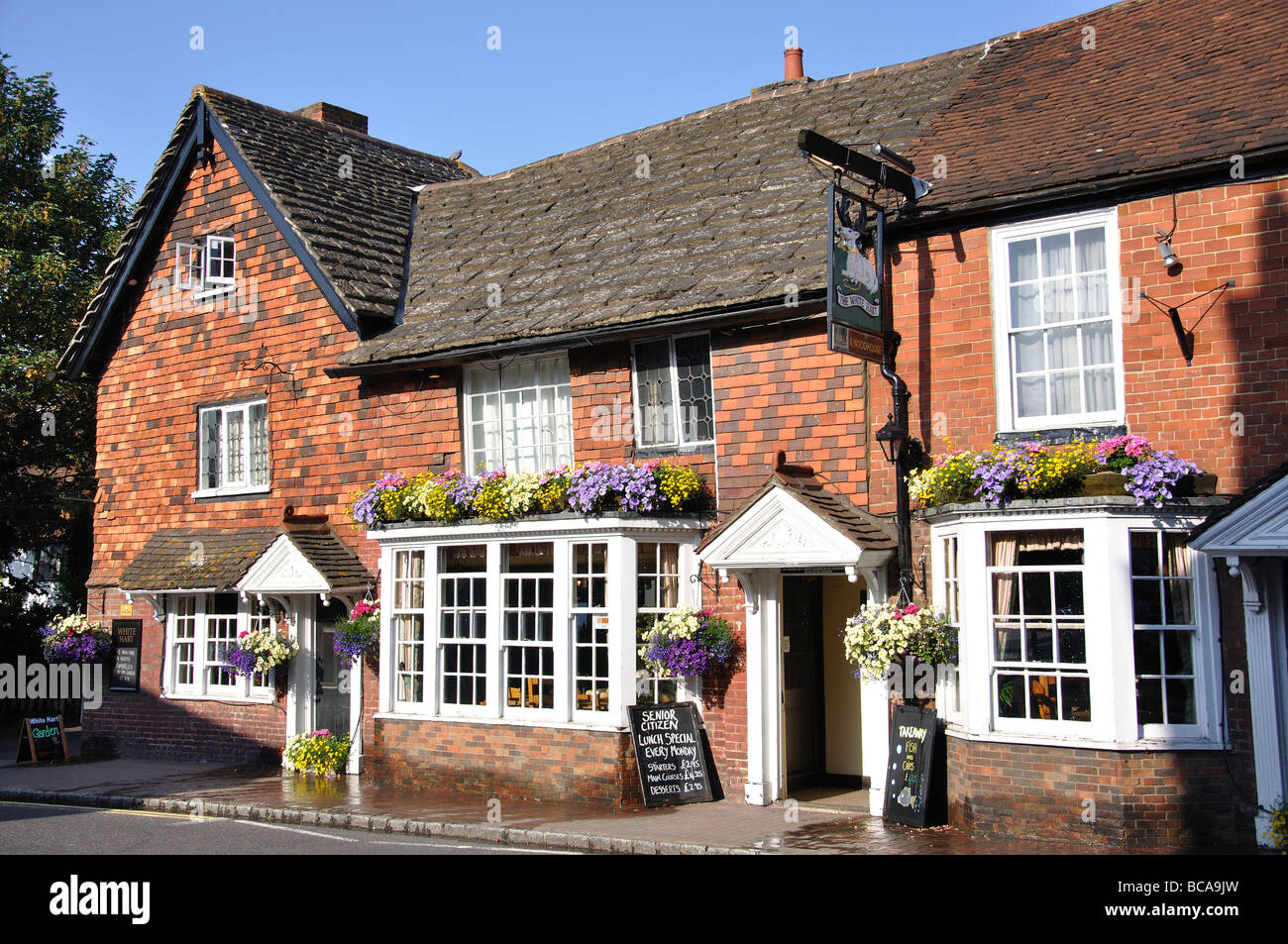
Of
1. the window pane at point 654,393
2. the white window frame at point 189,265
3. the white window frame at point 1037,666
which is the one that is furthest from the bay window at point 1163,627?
the white window frame at point 189,265

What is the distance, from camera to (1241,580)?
34.3 ft

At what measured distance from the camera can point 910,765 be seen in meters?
11.8

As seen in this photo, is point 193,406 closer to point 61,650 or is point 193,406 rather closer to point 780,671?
point 61,650

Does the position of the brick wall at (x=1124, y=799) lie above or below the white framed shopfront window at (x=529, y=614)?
below

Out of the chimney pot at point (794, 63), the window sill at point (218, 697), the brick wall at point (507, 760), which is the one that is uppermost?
the chimney pot at point (794, 63)

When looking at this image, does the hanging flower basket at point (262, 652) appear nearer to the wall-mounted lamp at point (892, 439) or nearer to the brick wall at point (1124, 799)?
the wall-mounted lamp at point (892, 439)

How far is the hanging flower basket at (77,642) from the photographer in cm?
1945

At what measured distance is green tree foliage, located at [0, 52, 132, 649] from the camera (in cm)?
2372

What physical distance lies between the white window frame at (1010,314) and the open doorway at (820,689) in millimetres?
3075

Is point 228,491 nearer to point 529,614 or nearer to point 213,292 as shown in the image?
point 213,292

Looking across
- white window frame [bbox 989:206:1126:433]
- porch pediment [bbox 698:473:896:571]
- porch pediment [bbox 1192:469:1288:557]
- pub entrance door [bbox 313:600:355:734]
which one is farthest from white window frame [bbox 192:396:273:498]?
porch pediment [bbox 1192:469:1288:557]

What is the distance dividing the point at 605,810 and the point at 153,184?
13.1 metres

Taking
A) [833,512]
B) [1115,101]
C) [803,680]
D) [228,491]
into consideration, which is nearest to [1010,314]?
[833,512]

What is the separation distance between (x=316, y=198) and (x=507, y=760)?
31.7ft
